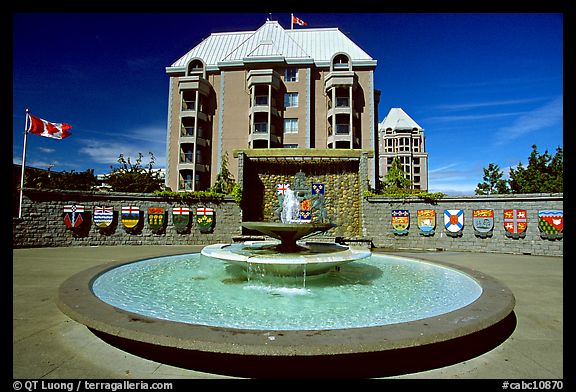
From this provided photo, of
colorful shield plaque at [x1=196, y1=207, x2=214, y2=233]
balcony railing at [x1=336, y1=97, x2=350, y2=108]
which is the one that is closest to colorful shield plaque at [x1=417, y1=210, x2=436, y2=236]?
colorful shield plaque at [x1=196, y1=207, x2=214, y2=233]

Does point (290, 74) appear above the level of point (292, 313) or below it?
above

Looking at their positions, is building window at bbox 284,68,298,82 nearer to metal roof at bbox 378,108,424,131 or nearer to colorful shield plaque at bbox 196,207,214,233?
colorful shield plaque at bbox 196,207,214,233

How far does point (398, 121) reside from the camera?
331 feet

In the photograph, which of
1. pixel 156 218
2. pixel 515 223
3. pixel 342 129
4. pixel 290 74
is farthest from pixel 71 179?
pixel 515 223

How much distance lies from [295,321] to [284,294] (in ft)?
5.21

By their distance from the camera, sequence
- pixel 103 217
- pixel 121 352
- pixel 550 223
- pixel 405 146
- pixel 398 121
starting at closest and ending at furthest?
pixel 121 352 → pixel 550 223 → pixel 103 217 → pixel 405 146 → pixel 398 121

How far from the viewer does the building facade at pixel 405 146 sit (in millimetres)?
86500

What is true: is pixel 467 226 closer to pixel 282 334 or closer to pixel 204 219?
pixel 204 219

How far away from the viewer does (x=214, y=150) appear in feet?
104

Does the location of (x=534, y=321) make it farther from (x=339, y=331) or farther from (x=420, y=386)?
(x=339, y=331)

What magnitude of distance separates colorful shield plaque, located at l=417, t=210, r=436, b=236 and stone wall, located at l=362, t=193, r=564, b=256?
0.23 m

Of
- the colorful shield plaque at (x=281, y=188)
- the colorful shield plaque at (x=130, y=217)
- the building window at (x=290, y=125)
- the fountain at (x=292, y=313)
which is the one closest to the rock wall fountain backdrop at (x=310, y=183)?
the colorful shield plaque at (x=281, y=188)

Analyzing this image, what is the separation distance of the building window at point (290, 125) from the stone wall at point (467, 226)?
1602cm

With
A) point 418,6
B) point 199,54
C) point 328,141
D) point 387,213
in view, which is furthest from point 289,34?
point 418,6
